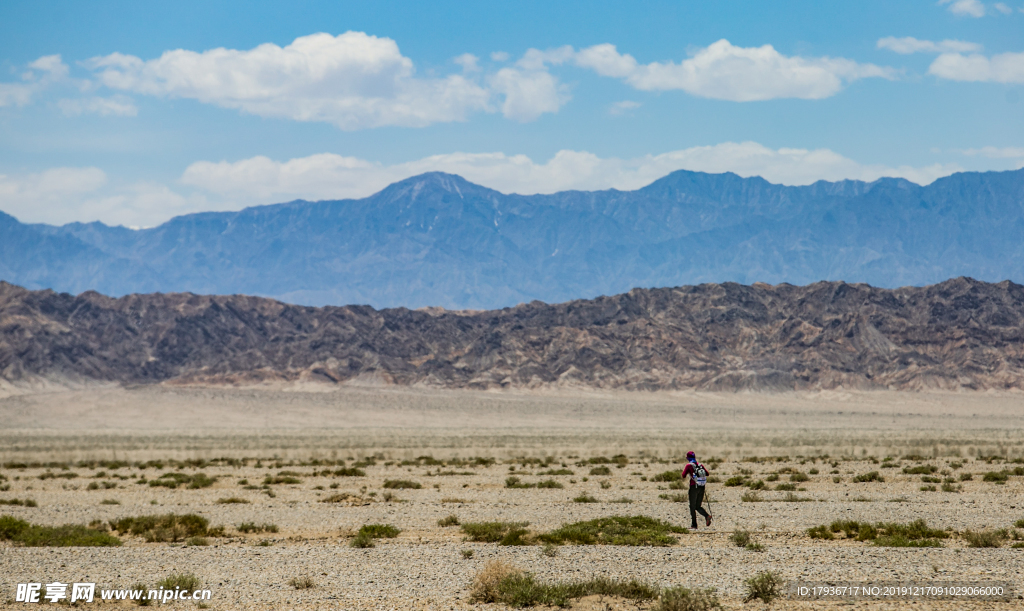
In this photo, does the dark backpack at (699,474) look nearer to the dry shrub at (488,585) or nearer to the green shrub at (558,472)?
the dry shrub at (488,585)

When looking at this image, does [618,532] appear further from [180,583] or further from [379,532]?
[180,583]

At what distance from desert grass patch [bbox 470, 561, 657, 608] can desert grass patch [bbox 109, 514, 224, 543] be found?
30.0ft

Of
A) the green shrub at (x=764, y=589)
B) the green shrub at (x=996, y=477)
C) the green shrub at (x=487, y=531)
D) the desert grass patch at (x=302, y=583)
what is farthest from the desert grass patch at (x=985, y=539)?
the green shrub at (x=996, y=477)

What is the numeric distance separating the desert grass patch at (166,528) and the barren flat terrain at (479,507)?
0.23ft

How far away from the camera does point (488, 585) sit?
13.1 metres

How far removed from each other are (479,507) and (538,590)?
40.2 ft

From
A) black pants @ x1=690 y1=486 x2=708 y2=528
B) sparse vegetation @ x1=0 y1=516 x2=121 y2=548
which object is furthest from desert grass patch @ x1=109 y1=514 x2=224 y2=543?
black pants @ x1=690 y1=486 x2=708 y2=528

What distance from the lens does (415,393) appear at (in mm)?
117188

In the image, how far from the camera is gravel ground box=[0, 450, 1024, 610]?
13664 mm

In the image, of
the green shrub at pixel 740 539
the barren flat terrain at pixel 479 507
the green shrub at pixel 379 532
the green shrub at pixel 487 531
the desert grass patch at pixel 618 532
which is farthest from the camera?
the green shrub at pixel 379 532

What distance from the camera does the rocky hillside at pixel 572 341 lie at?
4779 inches

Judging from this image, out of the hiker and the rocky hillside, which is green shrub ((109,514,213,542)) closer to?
the hiker

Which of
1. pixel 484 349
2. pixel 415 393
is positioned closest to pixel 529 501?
pixel 415 393

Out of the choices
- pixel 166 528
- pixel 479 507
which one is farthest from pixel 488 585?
pixel 479 507
